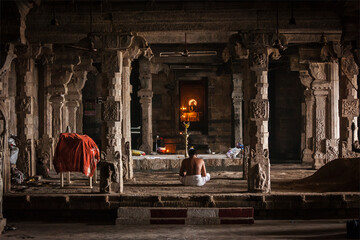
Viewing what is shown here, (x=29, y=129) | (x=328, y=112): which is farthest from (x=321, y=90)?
(x=29, y=129)

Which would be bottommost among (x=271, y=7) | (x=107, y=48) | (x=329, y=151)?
(x=329, y=151)

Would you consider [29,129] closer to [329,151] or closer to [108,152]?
[108,152]

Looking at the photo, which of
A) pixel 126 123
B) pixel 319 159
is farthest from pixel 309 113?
pixel 126 123

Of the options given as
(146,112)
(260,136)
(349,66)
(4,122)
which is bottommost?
(260,136)

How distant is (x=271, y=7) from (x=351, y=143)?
4.67 m

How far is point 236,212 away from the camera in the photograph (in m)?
9.99

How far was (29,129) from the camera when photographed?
1324cm

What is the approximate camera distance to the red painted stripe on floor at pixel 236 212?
32.7ft

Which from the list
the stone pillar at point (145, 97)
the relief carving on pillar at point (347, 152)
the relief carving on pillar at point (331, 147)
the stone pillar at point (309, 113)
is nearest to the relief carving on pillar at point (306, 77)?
the stone pillar at point (309, 113)

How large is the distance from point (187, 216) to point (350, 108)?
615 cm

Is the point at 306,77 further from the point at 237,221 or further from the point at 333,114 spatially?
the point at 237,221

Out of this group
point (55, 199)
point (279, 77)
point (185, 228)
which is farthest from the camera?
point (279, 77)

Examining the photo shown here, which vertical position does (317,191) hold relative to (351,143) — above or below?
below

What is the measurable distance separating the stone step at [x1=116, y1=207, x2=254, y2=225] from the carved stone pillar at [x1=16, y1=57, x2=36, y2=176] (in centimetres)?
443
